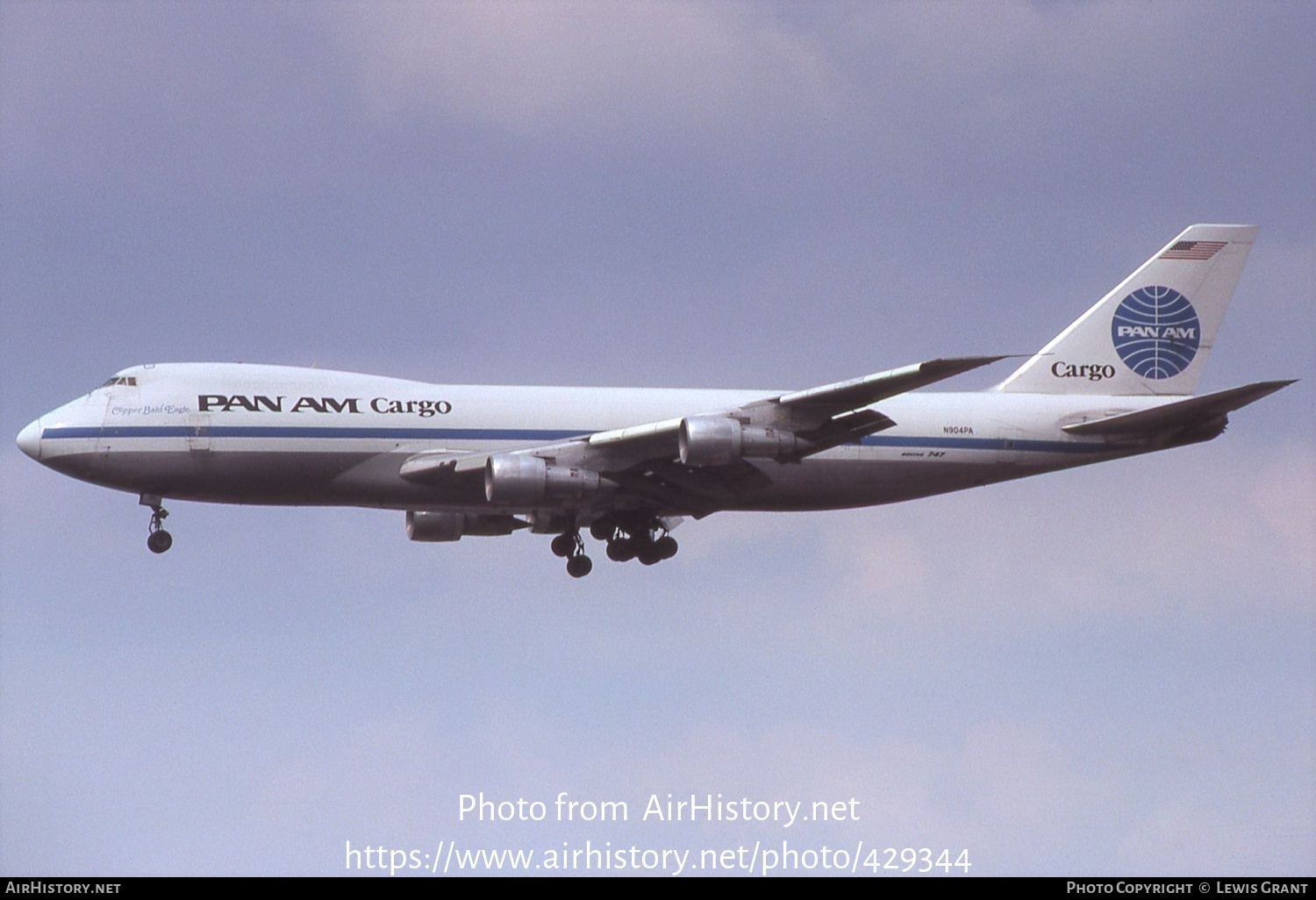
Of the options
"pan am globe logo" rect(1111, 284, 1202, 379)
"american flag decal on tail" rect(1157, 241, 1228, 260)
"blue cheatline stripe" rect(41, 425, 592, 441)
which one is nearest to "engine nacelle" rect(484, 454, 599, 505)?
"blue cheatline stripe" rect(41, 425, 592, 441)

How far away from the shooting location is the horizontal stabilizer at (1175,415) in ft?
152

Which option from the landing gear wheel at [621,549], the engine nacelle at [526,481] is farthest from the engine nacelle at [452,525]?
the engine nacelle at [526,481]

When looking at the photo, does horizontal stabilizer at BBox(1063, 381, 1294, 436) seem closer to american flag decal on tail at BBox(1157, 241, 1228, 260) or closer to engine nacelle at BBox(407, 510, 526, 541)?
american flag decal on tail at BBox(1157, 241, 1228, 260)

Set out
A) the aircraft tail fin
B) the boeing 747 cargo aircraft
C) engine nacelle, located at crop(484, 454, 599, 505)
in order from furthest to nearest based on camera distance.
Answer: the aircraft tail fin
the boeing 747 cargo aircraft
engine nacelle, located at crop(484, 454, 599, 505)

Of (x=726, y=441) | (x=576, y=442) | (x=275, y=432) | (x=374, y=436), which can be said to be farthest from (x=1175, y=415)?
(x=275, y=432)

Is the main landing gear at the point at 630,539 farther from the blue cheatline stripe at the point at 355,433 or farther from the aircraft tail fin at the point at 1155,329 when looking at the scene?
the aircraft tail fin at the point at 1155,329

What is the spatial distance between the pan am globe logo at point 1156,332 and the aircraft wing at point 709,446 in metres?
11.6

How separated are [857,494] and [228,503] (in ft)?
59.2

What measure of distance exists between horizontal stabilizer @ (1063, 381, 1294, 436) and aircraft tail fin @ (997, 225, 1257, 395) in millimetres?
2475

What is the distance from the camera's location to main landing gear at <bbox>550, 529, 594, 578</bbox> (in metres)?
51.6

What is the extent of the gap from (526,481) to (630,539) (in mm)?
6152

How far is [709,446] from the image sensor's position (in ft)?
145
